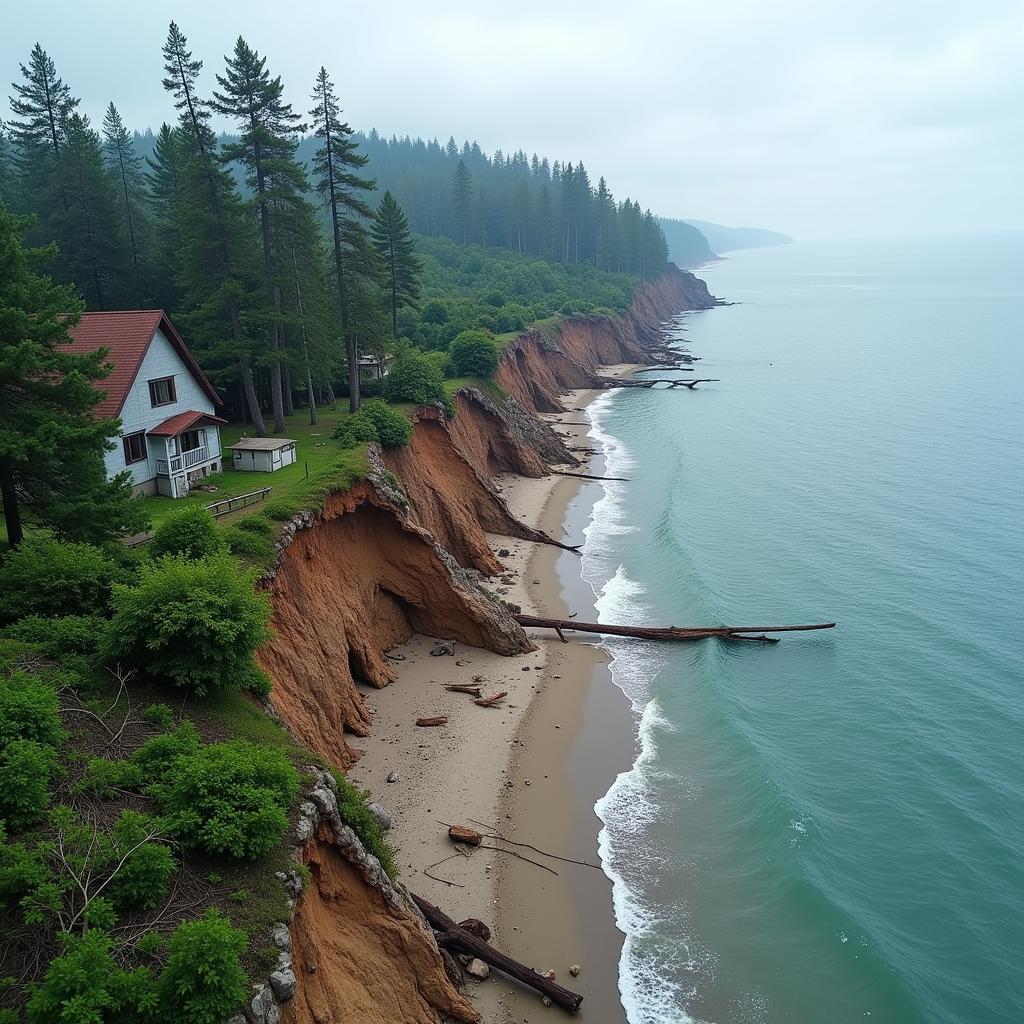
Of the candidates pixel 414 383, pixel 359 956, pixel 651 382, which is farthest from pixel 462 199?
pixel 359 956

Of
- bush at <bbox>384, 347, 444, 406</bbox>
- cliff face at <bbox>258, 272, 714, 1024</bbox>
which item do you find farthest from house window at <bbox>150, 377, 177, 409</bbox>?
bush at <bbox>384, 347, 444, 406</bbox>

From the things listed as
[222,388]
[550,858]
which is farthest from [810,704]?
[222,388]

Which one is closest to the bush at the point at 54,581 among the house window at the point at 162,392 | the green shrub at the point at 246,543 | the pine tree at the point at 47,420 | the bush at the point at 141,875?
the pine tree at the point at 47,420

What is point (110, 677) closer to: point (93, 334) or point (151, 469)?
point (151, 469)

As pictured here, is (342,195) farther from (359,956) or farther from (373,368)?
(359,956)

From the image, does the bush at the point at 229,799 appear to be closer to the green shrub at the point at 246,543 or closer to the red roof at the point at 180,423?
the green shrub at the point at 246,543
